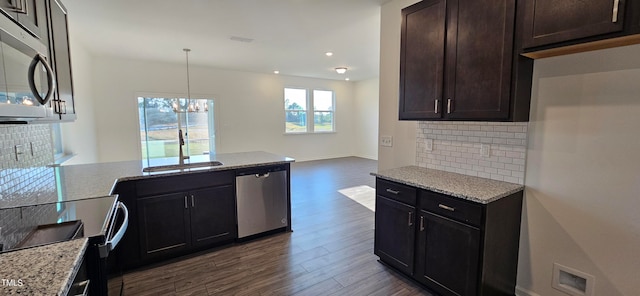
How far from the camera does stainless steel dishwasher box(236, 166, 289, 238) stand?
2.96m

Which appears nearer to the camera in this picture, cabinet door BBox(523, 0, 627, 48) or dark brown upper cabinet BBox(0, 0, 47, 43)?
dark brown upper cabinet BBox(0, 0, 47, 43)

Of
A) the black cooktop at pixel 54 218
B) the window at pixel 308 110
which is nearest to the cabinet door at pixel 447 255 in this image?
the black cooktop at pixel 54 218

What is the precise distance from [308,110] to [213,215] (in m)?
6.29

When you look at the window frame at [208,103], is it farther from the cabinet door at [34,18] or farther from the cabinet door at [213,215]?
the cabinet door at [34,18]

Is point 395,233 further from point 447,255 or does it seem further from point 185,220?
point 185,220

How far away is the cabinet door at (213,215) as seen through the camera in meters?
2.74

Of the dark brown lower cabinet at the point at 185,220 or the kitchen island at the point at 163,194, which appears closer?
the kitchen island at the point at 163,194

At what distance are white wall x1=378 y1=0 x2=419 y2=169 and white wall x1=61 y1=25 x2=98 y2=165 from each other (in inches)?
158

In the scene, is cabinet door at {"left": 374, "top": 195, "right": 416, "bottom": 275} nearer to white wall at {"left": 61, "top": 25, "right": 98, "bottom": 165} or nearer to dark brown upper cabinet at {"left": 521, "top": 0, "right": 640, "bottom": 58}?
dark brown upper cabinet at {"left": 521, "top": 0, "right": 640, "bottom": 58}

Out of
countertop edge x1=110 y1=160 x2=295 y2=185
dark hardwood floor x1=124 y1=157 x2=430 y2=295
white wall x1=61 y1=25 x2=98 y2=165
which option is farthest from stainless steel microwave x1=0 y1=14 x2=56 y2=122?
white wall x1=61 y1=25 x2=98 y2=165

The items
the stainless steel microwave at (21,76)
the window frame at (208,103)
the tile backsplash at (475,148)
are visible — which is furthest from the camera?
the window frame at (208,103)

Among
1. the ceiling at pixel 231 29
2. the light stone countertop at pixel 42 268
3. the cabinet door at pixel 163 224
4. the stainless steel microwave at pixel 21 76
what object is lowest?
the cabinet door at pixel 163 224

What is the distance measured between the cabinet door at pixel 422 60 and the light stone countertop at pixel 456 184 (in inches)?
20.1

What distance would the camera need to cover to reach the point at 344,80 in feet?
30.5
